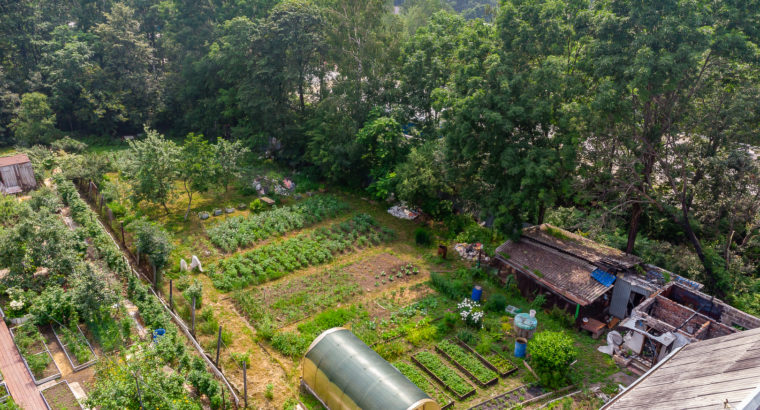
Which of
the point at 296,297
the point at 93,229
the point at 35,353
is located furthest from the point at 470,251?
the point at 35,353

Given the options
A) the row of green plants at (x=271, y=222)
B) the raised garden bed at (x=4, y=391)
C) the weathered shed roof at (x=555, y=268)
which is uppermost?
the weathered shed roof at (x=555, y=268)

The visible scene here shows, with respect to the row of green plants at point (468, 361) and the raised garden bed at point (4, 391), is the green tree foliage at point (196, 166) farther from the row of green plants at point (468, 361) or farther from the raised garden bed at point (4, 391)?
the row of green plants at point (468, 361)

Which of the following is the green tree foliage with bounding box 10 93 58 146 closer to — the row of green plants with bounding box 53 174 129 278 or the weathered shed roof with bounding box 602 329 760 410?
the row of green plants with bounding box 53 174 129 278

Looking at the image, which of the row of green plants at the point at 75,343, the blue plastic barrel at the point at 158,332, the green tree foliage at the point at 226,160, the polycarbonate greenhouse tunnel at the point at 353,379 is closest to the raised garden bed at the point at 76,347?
the row of green plants at the point at 75,343

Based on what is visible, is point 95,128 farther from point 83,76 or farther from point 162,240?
point 162,240

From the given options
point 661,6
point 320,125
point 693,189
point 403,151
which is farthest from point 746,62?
point 320,125

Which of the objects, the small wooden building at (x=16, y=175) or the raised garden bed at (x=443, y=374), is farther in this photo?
the small wooden building at (x=16, y=175)

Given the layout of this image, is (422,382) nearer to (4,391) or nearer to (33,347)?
(4,391)

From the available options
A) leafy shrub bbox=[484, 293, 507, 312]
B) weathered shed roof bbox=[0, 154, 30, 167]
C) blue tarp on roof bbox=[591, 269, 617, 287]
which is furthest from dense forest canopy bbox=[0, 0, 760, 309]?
weathered shed roof bbox=[0, 154, 30, 167]
